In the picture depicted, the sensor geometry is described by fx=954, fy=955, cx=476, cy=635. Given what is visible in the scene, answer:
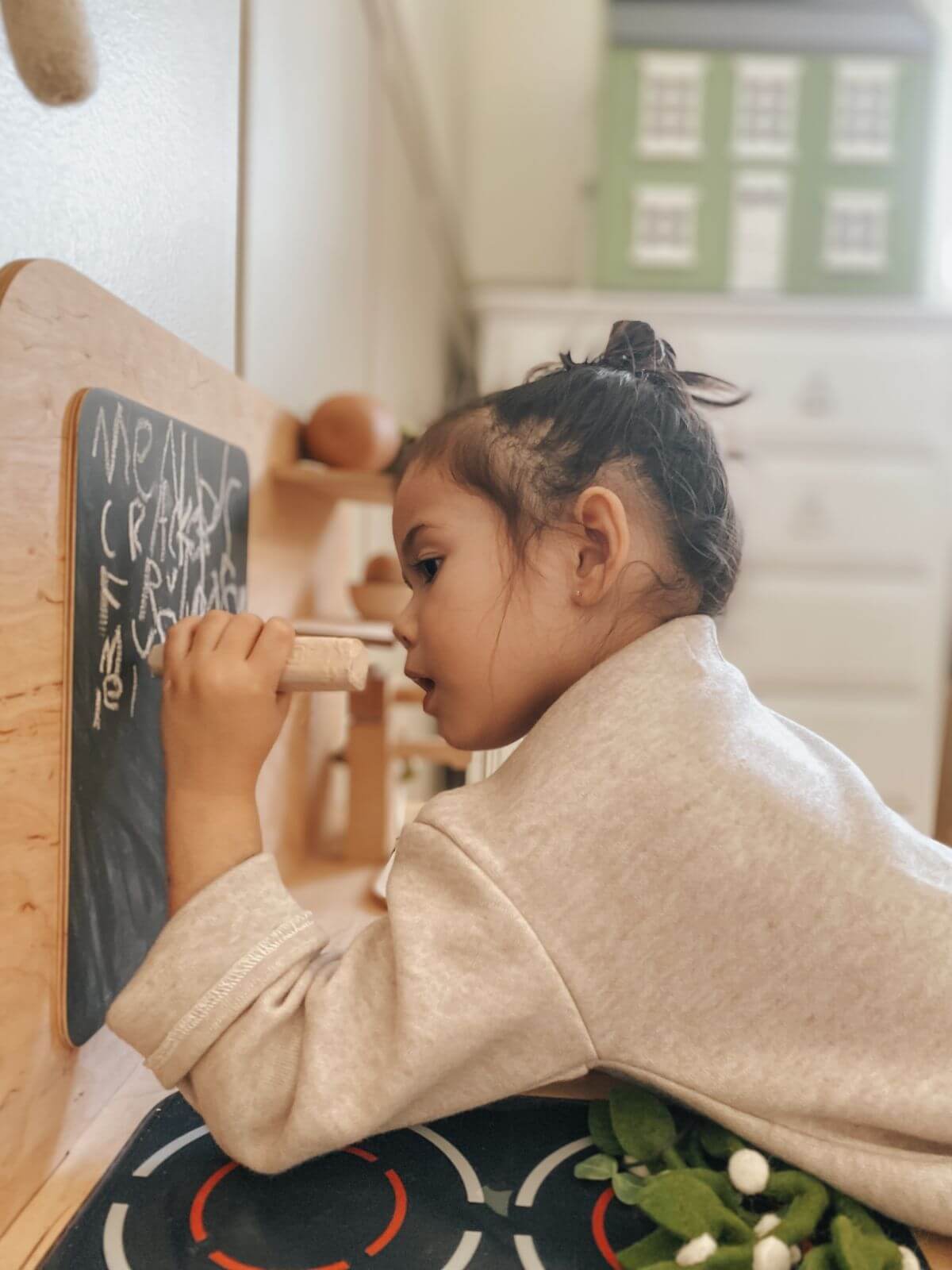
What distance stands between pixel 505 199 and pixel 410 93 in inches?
39.0

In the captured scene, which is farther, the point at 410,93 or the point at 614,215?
the point at 614,215

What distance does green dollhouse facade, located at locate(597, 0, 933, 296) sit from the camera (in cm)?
204

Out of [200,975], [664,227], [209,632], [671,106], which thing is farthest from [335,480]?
[671,106]

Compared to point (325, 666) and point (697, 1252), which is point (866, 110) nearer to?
point (325, 666)

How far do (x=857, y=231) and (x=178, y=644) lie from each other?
204 centimetres

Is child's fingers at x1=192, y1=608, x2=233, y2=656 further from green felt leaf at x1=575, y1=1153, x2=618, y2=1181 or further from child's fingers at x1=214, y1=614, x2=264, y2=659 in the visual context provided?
green felt leaf at x1=575, y1=1153, x2=618, y2=1181

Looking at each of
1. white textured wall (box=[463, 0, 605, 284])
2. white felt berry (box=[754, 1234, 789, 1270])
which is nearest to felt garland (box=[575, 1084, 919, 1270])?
white felt berry (box=[754, 1234, 789, 1270])

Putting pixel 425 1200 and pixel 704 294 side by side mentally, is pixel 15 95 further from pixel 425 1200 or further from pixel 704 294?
pixel 704 294

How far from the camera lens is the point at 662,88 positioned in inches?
80.6

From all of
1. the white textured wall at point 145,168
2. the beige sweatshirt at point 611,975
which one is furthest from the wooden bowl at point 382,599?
the beige sweatshirt at point 611,975

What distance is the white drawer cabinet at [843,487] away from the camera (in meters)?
2.08

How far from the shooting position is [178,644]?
51 cm

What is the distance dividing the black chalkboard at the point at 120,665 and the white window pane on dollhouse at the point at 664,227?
1731 mm

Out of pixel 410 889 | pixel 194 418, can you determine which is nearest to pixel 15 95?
pixel 194 418
